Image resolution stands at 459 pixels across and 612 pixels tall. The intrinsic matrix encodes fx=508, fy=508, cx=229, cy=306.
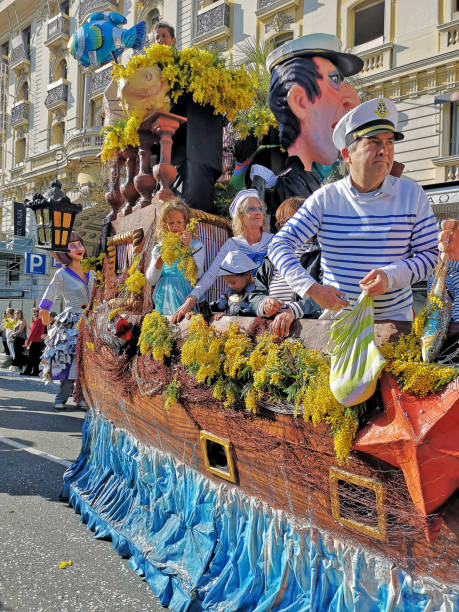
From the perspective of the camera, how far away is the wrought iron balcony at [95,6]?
872 inches

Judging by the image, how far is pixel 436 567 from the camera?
1.39 metres

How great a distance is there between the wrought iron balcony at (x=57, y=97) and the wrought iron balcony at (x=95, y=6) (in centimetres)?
326

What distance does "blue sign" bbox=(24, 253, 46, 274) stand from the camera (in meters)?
13.3

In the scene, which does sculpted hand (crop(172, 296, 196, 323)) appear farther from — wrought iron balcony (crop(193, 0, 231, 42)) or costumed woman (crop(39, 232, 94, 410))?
wrought iron balcony (crop(193, 0, 231, 42))

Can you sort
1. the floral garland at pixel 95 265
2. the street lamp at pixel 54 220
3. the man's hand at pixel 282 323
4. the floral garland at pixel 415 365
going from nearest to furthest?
the floral garland at pixel 415 365, the man's hand at pixel 282 323, the floral garland at pixel 95 265, the street lamp at pixel 54 220

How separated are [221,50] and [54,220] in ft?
22.3

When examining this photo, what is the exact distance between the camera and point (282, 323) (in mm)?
1894

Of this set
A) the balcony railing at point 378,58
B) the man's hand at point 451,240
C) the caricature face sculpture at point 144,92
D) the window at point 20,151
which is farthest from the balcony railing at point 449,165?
the window at point 20,151

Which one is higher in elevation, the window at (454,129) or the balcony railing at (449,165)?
the window at (454,129)

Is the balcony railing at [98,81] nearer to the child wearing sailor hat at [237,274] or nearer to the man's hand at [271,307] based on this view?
the child wearing sailor hat at [237,274]

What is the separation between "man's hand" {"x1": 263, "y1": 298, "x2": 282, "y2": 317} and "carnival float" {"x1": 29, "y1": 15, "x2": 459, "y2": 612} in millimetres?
70

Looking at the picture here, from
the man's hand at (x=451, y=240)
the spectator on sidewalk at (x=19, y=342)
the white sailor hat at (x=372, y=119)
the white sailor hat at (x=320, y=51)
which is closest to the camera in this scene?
the man's hand at (x=451, y=240)

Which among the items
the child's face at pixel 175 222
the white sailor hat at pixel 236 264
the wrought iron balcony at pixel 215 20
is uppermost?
the wrought iron balcony at pixel 215 20

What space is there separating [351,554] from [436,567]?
325 mm
